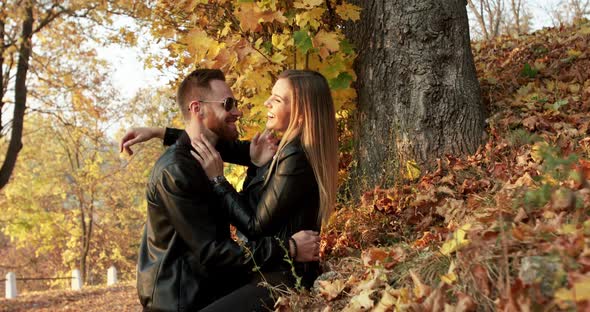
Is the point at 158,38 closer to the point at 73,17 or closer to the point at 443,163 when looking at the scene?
the point at 443,163

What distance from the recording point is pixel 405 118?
466 cm

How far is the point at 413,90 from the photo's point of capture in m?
4.68

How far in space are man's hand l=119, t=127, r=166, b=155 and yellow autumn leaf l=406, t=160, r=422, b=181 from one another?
1962 millimetres

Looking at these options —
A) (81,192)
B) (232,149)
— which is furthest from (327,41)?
(81,192)

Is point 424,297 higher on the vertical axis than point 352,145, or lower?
lower

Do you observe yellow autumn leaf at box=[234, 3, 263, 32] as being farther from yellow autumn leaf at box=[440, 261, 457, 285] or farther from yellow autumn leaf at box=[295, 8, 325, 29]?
yellow autumn leaf at box=[440, 261, 457, 285]

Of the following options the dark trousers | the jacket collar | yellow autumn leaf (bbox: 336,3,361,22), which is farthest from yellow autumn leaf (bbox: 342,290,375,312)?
yellow autumn leaf (bbox: 336,3,361,22)

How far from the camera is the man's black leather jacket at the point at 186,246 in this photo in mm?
2953

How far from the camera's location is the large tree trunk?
4.61 meters

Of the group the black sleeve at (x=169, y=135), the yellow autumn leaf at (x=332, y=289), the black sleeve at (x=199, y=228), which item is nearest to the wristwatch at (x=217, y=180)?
the black sleeve at (x=199, y=228)

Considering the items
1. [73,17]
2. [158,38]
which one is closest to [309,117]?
[158,38]

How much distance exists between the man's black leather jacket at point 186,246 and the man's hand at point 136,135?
2.26ft

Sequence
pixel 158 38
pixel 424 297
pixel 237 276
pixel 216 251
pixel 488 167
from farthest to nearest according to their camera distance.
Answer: pixel 158 38 → pixel 488 167 → pixel 237 276 → pixel 216 251 → pixel 424 297

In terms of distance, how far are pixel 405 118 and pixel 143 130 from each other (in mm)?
2134
